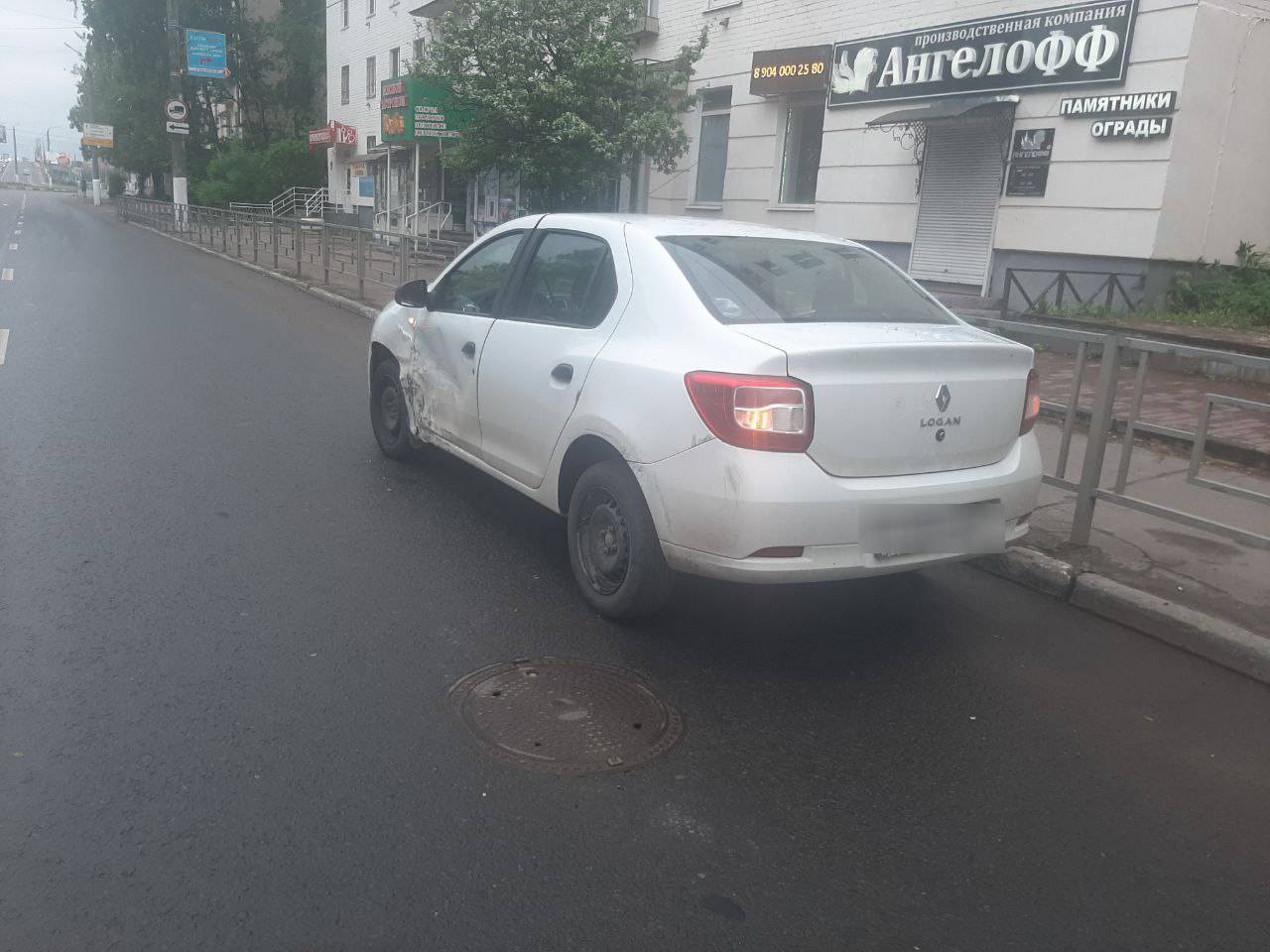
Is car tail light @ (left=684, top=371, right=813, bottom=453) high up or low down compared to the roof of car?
down

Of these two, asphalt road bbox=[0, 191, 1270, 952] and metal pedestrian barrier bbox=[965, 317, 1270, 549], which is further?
metal pedestrian barrier bbox=[965, 317, 1270, 549]

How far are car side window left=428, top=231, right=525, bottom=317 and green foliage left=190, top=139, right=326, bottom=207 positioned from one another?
143 ft

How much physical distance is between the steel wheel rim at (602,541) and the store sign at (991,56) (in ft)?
38.1

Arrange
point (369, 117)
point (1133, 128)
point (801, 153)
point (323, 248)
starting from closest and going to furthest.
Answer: point (1133, 128) → point (801, 153) → point (323, 248) → point (369, 117)

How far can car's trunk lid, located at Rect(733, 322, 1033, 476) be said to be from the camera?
4012 mm

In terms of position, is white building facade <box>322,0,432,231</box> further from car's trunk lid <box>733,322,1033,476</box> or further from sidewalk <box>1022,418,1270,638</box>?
car's trunk lid <box>733,322,1033,476</box>

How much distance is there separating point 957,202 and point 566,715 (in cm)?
1370

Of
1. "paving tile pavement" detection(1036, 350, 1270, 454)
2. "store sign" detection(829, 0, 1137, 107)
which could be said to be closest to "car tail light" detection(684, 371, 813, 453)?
"paving tile pavement" detection(1036, 350, 1270, 454)

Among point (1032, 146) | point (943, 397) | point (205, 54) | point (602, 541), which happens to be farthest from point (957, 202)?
point (205, 54)

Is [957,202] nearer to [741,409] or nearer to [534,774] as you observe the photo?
[741,409]

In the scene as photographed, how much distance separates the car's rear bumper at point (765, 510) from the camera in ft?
12.9

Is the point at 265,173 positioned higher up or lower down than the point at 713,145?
lower down

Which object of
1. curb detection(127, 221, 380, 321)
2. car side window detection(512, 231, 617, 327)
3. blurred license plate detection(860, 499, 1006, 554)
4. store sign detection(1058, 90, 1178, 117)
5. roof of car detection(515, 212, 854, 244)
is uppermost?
store sign detection(1058, 90, 1178, 117)

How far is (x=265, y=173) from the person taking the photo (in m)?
46.1
